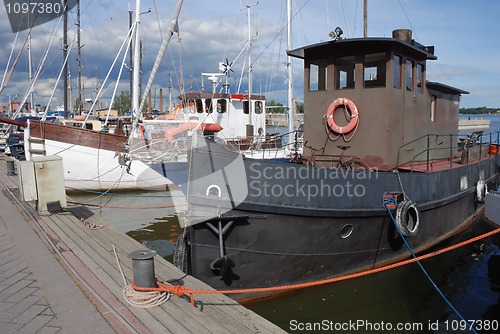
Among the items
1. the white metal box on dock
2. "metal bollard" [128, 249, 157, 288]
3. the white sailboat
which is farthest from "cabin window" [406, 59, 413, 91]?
the white sailboat

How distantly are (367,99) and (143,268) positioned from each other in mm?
5371

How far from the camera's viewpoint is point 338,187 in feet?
20.4

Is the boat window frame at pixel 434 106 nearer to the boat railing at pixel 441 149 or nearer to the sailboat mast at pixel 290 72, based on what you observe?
the boat railing at pixel 441 149

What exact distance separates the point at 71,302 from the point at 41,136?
12.0 m

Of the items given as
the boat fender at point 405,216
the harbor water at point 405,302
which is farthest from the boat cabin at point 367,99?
the harbor water at point 405,302

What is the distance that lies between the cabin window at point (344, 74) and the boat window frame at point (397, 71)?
78 cm

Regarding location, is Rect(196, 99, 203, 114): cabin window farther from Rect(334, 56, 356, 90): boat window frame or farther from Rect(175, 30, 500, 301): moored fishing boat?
Rect(334, 56, 356, 90): boat window frame

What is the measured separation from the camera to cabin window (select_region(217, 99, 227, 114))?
60.6ft

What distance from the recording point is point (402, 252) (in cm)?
769

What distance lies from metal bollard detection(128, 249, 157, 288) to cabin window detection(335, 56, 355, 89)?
5.40 metres

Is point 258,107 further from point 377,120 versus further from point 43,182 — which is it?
point 43,182

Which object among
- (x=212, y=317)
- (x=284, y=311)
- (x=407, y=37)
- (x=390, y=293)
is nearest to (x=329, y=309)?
(x=284, y=311)

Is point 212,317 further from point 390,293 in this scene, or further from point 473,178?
point 473,178

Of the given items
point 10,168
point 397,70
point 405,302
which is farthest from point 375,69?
point 10,168
